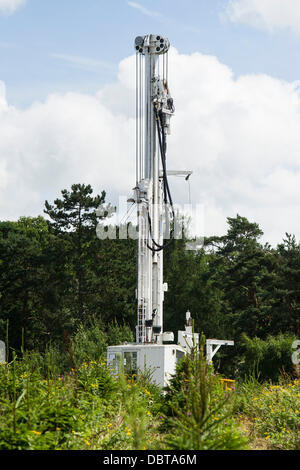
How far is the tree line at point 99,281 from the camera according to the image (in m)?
43.6

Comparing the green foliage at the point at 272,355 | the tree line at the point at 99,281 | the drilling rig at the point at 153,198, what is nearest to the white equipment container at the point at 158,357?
the drilling rig at the point at 153,198

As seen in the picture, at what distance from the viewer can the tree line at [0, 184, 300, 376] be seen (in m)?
43.6

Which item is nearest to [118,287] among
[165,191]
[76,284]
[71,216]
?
[76,284]

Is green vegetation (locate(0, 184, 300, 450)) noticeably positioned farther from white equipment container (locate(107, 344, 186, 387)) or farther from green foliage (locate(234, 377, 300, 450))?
green foliage (locate(234, 377, 300, 450))

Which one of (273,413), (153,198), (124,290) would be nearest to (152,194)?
(153,198)

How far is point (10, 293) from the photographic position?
1810 inches

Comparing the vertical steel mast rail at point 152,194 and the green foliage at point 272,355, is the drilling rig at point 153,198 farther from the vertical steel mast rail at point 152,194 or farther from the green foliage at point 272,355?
the green foliage at point 272,355

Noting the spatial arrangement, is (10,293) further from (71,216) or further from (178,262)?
(178,262)

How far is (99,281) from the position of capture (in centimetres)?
4547

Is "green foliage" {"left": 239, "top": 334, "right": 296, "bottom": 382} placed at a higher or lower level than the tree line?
lower

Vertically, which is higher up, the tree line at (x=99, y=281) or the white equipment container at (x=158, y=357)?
the tree line at (x=99, y=281)

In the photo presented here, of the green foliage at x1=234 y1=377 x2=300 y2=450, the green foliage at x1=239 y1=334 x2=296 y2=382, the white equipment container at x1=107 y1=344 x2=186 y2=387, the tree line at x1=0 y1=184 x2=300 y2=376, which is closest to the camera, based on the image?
the green foliage at x1=234 y1=377 x2=300 y2=450

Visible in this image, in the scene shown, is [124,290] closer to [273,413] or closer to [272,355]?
[272,355]

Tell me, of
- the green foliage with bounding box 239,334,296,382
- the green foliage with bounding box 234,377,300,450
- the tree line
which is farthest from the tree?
the green foliage with bounding box 234,377,300,450
